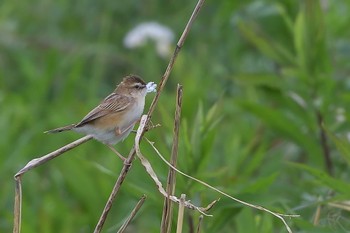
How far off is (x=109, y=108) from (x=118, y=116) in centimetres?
12

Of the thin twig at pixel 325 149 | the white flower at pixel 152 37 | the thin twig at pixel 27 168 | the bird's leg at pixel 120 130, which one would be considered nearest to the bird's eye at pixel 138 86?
the bird's leg at pixel 120 130

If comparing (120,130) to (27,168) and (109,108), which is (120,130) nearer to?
(109,108)

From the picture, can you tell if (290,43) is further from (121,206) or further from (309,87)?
(121,206)

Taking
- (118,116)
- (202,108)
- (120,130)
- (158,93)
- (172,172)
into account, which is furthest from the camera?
(202,108)

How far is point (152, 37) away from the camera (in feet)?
26.7

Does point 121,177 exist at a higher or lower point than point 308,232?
higher

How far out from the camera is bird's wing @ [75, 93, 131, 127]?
402 cm

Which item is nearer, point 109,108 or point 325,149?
point 109,108

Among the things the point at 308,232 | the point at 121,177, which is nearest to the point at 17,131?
the point at 308,232

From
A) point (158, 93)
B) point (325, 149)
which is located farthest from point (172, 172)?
point (325, 149)

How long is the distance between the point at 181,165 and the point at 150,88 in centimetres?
86

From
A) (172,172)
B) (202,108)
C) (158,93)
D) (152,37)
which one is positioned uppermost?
(158,93)

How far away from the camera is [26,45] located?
8.64 m

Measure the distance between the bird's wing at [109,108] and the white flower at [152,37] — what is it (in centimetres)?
399
